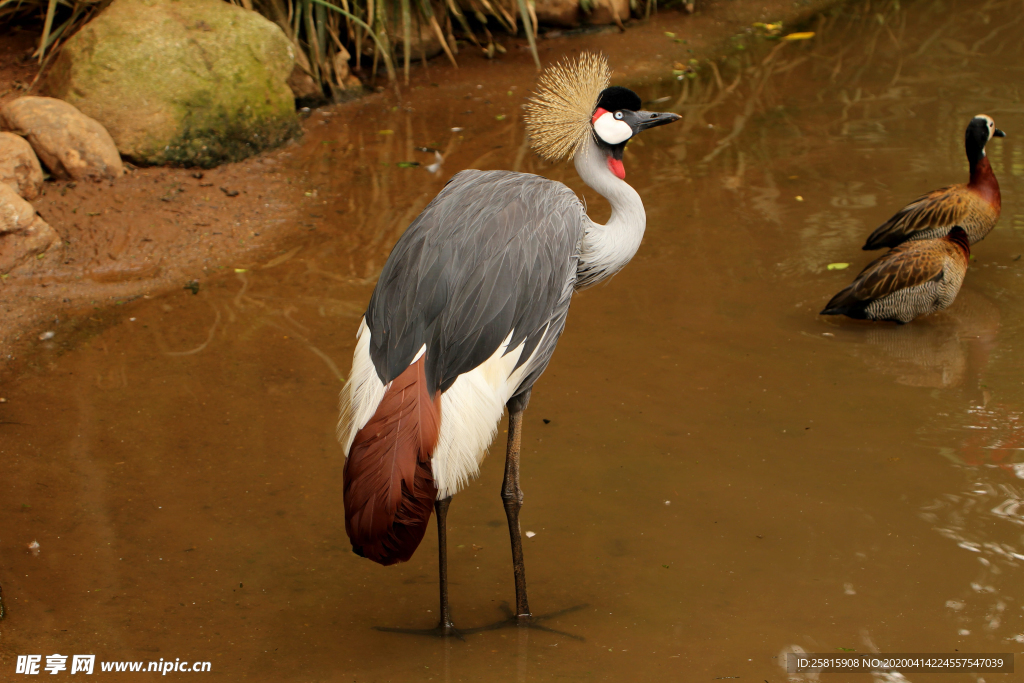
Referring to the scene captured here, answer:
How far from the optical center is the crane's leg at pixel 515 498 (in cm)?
300

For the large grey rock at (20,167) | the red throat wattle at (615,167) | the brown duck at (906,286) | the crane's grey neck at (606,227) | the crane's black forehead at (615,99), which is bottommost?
the brown duck at (906,286)

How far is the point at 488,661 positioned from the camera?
2.82 m

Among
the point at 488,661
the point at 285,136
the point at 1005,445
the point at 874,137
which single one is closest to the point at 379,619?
the point at 488,661

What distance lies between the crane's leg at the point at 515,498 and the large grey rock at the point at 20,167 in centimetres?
395


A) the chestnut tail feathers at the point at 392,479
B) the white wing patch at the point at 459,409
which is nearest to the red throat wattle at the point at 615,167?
the white wing patch at the point at 459,409

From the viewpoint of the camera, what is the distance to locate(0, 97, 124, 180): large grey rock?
5781 millimetres

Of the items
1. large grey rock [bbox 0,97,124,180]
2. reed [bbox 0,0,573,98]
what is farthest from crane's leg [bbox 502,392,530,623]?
reed [bbox 0,0,573,98]

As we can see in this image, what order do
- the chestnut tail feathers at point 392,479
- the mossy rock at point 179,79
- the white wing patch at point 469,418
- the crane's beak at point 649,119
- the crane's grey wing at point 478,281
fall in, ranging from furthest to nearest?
the mossy rock at point 179,79 → the crane's beak at point 649,119 → the crane's grey wing at point 478,281 → the white wing patch at point 469,418 → the chestnut tail feathers at point 392,479

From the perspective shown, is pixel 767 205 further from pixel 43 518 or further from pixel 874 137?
pixel 43 518

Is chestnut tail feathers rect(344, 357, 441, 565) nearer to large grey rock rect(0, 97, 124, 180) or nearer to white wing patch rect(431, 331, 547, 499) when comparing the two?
white wing patch rect(431, 331, 547, 499)

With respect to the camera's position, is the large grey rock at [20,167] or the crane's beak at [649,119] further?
the large grey rock at [20,167]

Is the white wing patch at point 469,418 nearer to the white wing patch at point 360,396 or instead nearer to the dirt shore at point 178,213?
the white wing patch at point 360,396

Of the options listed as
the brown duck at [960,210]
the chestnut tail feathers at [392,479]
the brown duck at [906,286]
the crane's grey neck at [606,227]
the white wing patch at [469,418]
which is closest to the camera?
the chestnut tail feathers at [392,479]

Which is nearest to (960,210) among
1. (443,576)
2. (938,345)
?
(938,345)
